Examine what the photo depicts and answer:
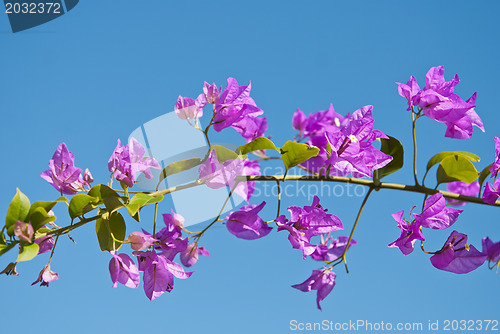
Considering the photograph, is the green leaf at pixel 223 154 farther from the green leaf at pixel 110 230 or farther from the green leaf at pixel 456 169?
the green leaf at pixel 456 169

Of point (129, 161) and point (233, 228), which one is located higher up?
point (129, 161)

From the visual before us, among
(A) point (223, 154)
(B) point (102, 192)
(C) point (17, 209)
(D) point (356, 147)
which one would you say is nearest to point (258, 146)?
(A) point (223, 154)

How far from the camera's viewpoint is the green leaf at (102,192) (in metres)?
0.72

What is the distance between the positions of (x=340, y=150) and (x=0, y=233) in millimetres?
532

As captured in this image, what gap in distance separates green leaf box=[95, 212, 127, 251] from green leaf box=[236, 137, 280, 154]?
0.77ft

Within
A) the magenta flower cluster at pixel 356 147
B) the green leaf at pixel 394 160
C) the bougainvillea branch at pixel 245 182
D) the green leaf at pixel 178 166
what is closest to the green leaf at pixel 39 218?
the bougainvillea branch at pixel 245 182

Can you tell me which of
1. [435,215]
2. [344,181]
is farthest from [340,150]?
[435,215]

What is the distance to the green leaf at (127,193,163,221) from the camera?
26.5 inches

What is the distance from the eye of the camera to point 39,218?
659mm

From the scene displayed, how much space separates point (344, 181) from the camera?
0.83 m

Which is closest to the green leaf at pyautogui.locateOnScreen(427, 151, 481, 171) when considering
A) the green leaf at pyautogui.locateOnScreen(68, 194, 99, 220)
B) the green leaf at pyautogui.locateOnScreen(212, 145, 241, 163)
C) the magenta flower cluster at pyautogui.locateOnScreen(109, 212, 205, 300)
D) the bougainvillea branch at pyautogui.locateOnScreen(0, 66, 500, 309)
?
the bougainvillea branch at pyautogui.locateOnScreen(0, 66, 500, 309)

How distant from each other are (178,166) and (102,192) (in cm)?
15

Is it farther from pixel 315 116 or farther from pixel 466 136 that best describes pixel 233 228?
pixel 315 116

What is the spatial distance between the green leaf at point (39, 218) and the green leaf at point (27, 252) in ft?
0.09
